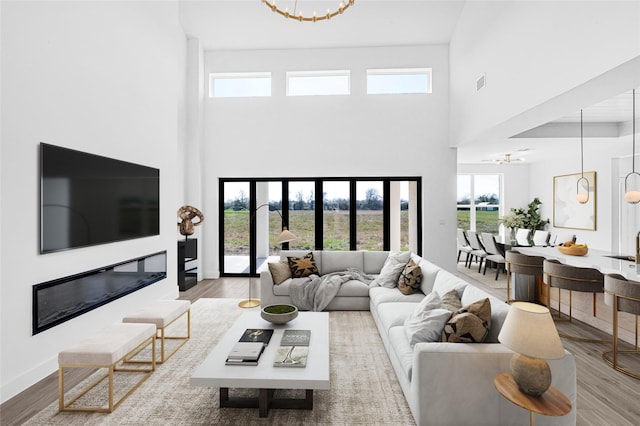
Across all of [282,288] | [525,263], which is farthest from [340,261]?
[525,263]

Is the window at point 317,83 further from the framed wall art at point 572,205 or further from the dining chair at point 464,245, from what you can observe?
the framed wall art at point 572,205

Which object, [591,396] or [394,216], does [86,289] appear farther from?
[394,216]

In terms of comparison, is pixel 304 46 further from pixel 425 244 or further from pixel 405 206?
pixel 425 244

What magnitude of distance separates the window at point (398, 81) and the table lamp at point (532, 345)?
579cm

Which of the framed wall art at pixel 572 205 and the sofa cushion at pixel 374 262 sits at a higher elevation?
the framed wall art at pixel 572 205

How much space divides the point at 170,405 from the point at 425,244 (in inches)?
212

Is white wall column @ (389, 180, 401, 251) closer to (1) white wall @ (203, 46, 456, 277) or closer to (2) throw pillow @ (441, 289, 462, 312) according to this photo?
(1) white wall @ (203, 46, 456, 277)

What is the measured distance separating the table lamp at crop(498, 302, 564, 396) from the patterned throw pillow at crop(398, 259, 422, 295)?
2.11m

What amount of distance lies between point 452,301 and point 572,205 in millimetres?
7176

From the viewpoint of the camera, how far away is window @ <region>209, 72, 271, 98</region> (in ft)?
22.5

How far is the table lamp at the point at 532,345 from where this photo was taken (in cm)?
167

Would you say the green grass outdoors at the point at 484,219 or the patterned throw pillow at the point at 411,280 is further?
the green grass outdoors at the point at 484,219

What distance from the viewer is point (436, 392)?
1994 mm

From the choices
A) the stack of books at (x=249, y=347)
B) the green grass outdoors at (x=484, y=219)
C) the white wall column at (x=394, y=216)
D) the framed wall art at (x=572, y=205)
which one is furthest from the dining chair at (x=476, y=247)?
the stack of books at (x=249, y=347)
